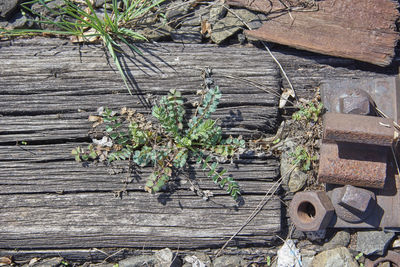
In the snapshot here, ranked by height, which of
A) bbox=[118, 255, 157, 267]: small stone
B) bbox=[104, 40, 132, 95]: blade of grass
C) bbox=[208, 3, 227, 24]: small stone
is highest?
bbox=[208, 3, 227, 24]: small stone

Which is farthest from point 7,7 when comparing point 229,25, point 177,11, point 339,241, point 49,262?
point 339,241

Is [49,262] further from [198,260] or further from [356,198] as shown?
[356,198]

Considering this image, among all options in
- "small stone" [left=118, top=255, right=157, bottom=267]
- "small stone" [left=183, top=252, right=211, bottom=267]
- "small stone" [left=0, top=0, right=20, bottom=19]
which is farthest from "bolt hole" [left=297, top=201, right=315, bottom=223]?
"small stone" [left=0, top=0, right=20, bottom=19]

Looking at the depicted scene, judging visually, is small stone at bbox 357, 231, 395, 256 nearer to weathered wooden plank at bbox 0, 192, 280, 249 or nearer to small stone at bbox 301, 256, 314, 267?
small stone at bbox 301, 256, 314, 267

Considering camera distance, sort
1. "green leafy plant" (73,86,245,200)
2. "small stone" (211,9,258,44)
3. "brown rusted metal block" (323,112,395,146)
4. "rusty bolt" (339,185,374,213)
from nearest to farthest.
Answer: "brown rusted metal block" (323,112,395,146), "rusty bolt" (339,185,374,213), "green leafy plant" (73,86,245,200), "small stone" (211,9,258,44)

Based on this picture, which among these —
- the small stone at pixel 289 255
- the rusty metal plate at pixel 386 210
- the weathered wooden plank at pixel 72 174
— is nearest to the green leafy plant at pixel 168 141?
the weathered wooden plank at pixel 72 174

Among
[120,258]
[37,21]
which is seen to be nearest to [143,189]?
[120,258]

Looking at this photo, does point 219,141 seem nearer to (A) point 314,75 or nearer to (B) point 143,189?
(B) point 143,189
